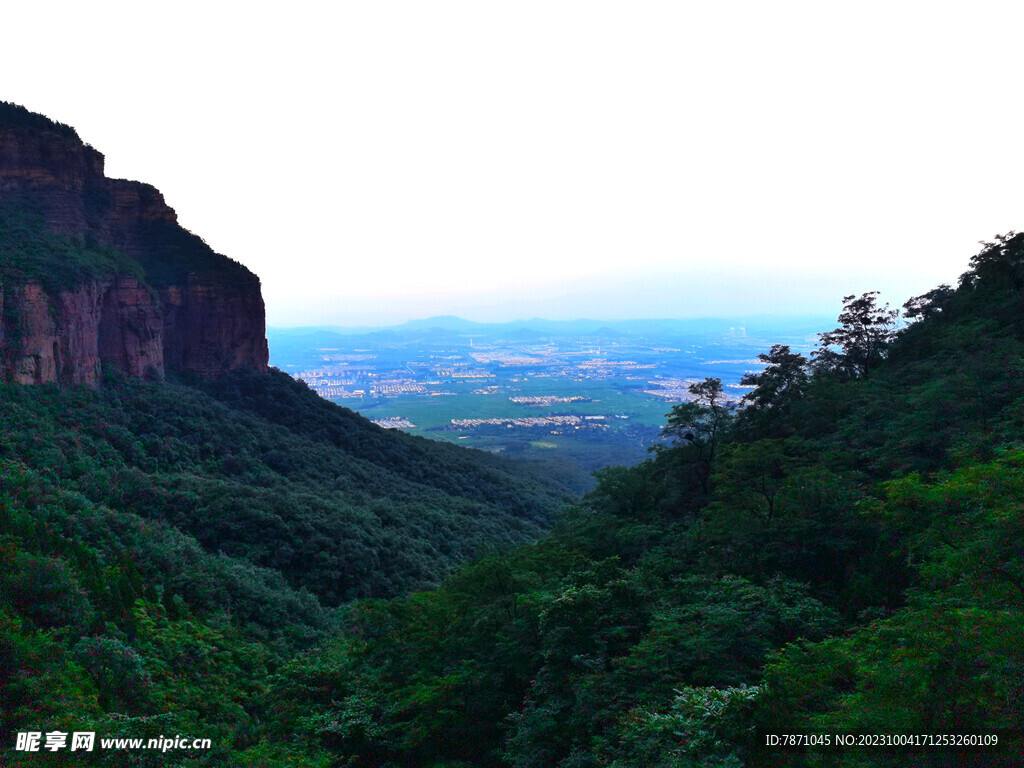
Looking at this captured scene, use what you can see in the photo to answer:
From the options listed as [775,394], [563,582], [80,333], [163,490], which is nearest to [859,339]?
[775,394]

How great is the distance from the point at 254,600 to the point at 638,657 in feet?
61.0

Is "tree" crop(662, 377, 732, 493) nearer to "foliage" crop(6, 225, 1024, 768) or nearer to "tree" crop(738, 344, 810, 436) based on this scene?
"foliage" crop(6, 225, 1024, 768)

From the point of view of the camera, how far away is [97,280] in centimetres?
3822

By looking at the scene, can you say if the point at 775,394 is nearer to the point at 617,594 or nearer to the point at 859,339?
the point at 859,339

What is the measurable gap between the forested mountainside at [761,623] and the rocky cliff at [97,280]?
28.5 metres

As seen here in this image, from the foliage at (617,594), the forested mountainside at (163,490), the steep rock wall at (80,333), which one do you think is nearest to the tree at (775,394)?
the foliage at (617,594)

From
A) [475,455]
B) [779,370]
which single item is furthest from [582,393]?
[779,370]

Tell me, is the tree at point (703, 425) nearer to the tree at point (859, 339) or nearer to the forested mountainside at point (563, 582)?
the forested mountainside at point (563, 582)

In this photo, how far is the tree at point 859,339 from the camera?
2852cm

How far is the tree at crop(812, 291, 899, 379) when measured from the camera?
28516 mm

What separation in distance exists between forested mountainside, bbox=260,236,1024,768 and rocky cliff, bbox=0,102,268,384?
28.5 m

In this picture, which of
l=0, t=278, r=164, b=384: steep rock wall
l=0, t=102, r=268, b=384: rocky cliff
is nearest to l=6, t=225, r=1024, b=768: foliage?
l=0, t=278, r=164, b=384: steep rock wall

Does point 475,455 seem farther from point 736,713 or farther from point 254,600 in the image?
point 736,713

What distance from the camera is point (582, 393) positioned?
563 ft
